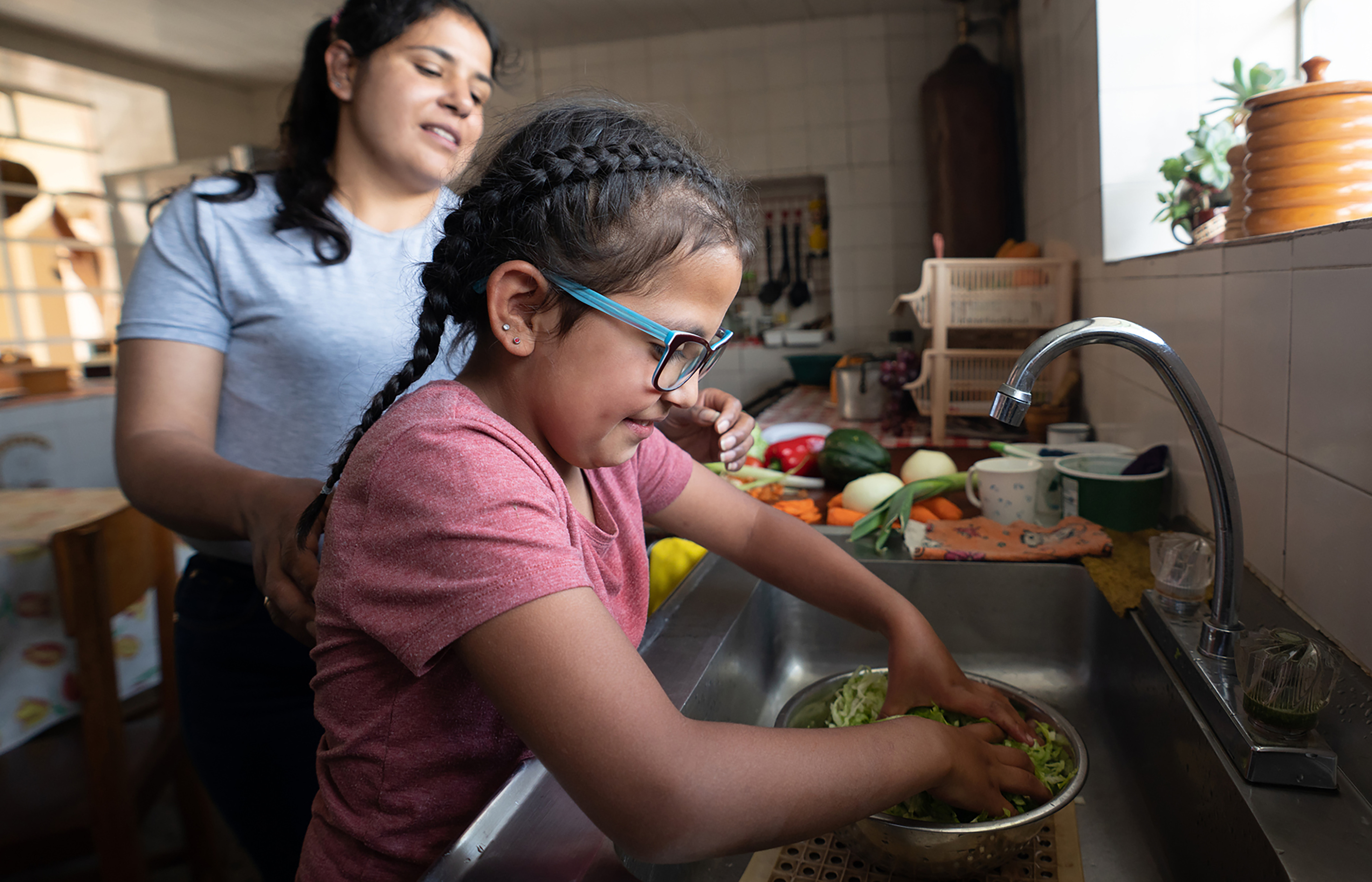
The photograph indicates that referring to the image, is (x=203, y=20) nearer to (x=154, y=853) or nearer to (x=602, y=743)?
(x=154, y=853)

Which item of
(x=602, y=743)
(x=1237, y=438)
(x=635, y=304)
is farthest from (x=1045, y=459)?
(x=602, y=743)

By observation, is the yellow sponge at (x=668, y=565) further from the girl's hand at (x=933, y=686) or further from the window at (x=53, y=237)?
the window at (x=53, y=237)

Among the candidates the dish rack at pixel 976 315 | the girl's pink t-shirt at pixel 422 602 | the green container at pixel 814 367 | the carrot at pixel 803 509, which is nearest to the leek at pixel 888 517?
the carrot at pixel 803 509

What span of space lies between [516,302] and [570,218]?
80 millimetres

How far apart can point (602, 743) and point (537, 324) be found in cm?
33

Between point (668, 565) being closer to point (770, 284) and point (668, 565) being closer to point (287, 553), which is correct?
point (287, 553)

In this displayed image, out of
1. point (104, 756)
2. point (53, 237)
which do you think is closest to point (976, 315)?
point (104, 756)

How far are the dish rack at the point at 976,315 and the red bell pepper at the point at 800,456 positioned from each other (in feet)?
1.82

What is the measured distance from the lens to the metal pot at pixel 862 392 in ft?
9.21

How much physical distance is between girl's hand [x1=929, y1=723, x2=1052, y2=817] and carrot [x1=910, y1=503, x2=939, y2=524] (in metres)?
0.68

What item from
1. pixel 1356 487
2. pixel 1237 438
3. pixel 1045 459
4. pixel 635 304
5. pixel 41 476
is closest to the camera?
pixel 635 304

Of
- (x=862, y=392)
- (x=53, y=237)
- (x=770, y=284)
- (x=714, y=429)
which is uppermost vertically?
(x=53, y=237)

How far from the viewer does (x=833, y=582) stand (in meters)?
0.98

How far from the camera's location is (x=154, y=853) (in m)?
2.07
